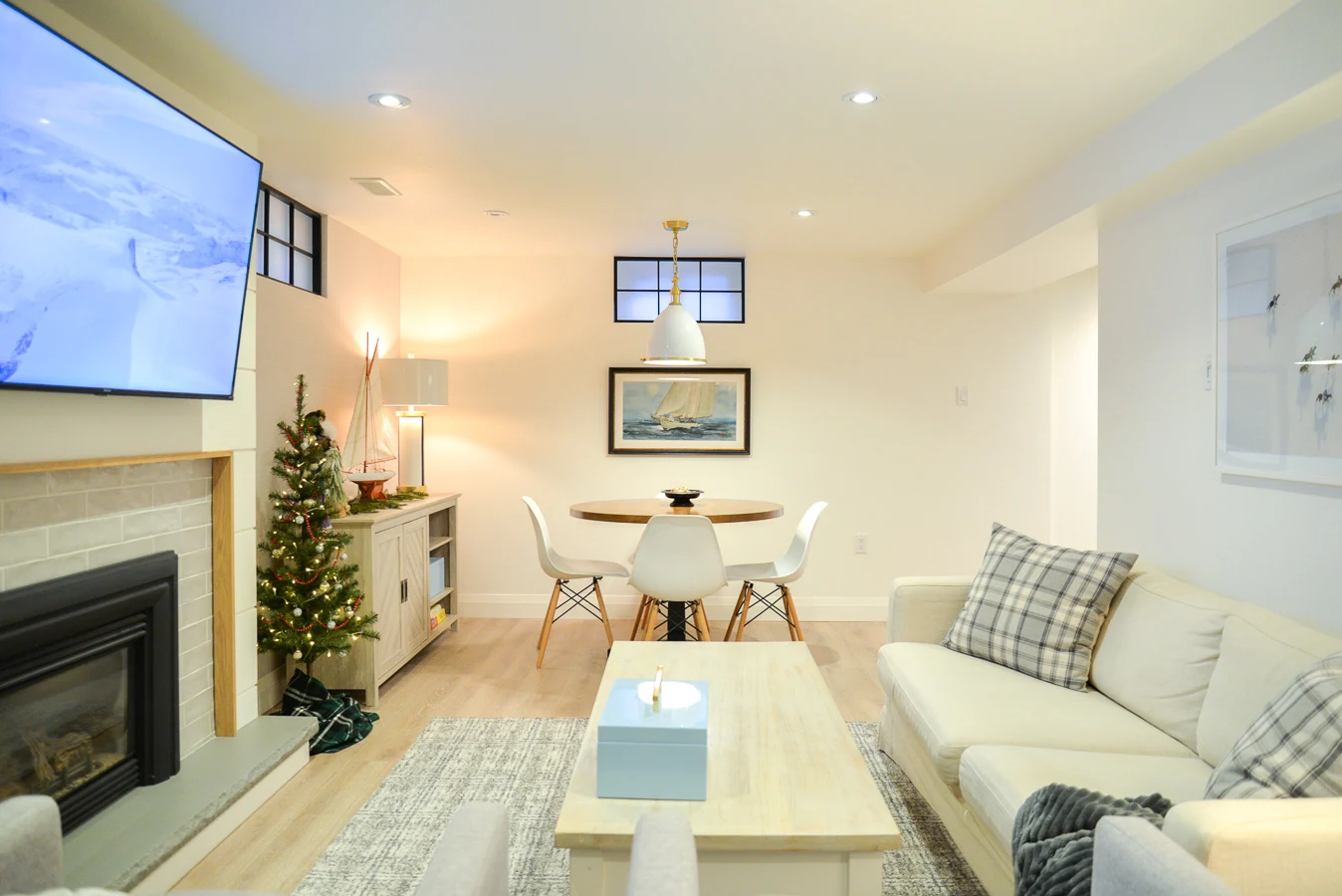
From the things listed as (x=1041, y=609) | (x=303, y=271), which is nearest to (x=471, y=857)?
(x=1041, y=609)

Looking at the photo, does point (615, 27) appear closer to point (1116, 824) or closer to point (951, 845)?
point (1116, 824)

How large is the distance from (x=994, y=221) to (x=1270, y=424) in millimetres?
2033

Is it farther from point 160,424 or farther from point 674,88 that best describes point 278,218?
point 674,88

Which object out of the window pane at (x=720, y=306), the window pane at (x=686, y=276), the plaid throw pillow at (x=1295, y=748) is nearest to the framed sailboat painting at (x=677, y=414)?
the window pane at (x=720, y=306)

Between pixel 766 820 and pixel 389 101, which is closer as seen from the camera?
pixel 766 820

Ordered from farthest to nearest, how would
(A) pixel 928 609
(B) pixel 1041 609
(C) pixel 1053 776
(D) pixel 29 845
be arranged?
(A) pixel 928 609 < (B) pixel 1041 609 < (C) pixel 1053 776 < (D) pixel 29 845

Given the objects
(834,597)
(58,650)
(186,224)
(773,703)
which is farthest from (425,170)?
(834,597)

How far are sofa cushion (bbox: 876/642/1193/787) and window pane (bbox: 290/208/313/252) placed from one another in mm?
3453

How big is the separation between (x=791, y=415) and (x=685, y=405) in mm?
706

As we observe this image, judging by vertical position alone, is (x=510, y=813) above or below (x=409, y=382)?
below

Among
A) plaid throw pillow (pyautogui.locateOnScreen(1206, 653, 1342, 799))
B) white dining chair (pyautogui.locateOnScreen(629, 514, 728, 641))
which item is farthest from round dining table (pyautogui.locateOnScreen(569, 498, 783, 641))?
plaid throw pillow (pyautogui.locateOnScreen(1206, 653, 1342, 799))

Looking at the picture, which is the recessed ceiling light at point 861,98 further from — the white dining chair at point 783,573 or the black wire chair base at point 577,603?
the black wire chair base at point 577,603

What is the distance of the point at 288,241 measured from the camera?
13.4 feet

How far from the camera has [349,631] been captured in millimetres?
3473
